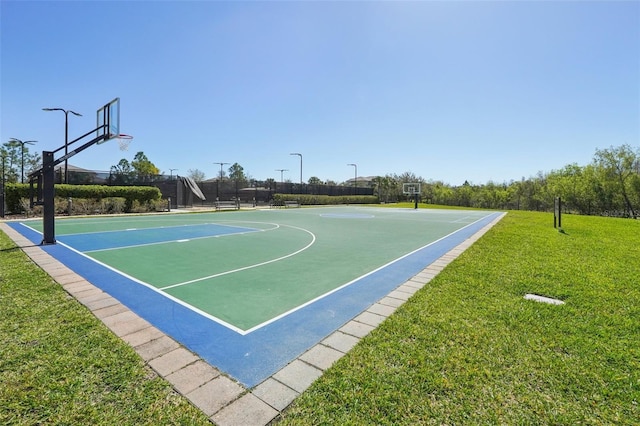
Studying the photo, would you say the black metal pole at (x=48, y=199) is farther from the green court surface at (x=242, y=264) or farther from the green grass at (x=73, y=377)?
the green grass at (x=73, y=377)

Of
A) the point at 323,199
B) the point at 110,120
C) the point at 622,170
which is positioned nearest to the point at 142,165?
the point at 323,199

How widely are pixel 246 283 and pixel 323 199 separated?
106ft

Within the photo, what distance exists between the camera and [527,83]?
13.2 metres

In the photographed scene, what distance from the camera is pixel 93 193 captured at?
692 inches

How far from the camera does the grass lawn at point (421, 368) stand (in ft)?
5.59

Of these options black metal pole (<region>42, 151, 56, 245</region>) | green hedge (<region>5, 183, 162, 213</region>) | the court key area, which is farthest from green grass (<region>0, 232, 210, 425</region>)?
green hedge (<region>5, 183, 162, 213</region>)

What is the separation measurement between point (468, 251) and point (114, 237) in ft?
31.1

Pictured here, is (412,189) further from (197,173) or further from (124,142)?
(197,173)

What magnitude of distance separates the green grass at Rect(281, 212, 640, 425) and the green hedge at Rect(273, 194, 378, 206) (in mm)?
27485

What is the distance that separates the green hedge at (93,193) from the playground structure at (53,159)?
10130mm

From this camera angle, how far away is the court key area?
104 inches

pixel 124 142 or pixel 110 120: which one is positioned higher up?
pixel 110 120

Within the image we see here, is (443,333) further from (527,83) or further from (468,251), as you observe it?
(527,83)

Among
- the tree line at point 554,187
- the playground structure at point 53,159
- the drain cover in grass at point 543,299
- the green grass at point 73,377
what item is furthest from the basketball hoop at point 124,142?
the tree line at point 554,187
